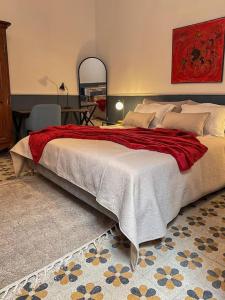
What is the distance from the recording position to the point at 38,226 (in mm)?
1963

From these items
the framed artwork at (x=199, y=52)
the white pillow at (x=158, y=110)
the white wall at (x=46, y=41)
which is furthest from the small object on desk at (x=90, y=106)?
the framed artwork at (x=199, y=52)

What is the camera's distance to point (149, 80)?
4.05 meters

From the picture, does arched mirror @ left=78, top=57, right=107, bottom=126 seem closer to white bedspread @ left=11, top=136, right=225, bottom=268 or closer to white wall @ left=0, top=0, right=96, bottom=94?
white wall @ left=0, top=0, right=96, bottom=94

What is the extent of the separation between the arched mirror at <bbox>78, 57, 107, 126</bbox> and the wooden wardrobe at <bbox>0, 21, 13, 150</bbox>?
157 centimetres

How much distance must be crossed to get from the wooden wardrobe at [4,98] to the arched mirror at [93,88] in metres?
1.57

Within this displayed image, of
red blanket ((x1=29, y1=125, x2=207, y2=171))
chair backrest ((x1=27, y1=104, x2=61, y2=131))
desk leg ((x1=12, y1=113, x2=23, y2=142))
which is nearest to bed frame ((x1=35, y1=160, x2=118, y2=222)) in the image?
red blanket ((x1=29, y1=125, x2=207, y2=171))

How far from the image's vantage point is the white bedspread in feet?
5.00

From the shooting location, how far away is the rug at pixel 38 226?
1575 millimetres

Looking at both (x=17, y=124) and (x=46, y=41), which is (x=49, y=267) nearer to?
(x=17, y=124)

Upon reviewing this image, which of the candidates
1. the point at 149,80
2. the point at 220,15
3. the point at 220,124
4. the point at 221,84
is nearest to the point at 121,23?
the point at 149,80

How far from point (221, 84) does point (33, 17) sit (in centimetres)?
332

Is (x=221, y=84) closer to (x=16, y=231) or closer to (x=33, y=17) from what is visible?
(x=16, y=231)

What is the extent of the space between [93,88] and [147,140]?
2990 mm

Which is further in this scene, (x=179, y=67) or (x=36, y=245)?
(x=179, y=67)
